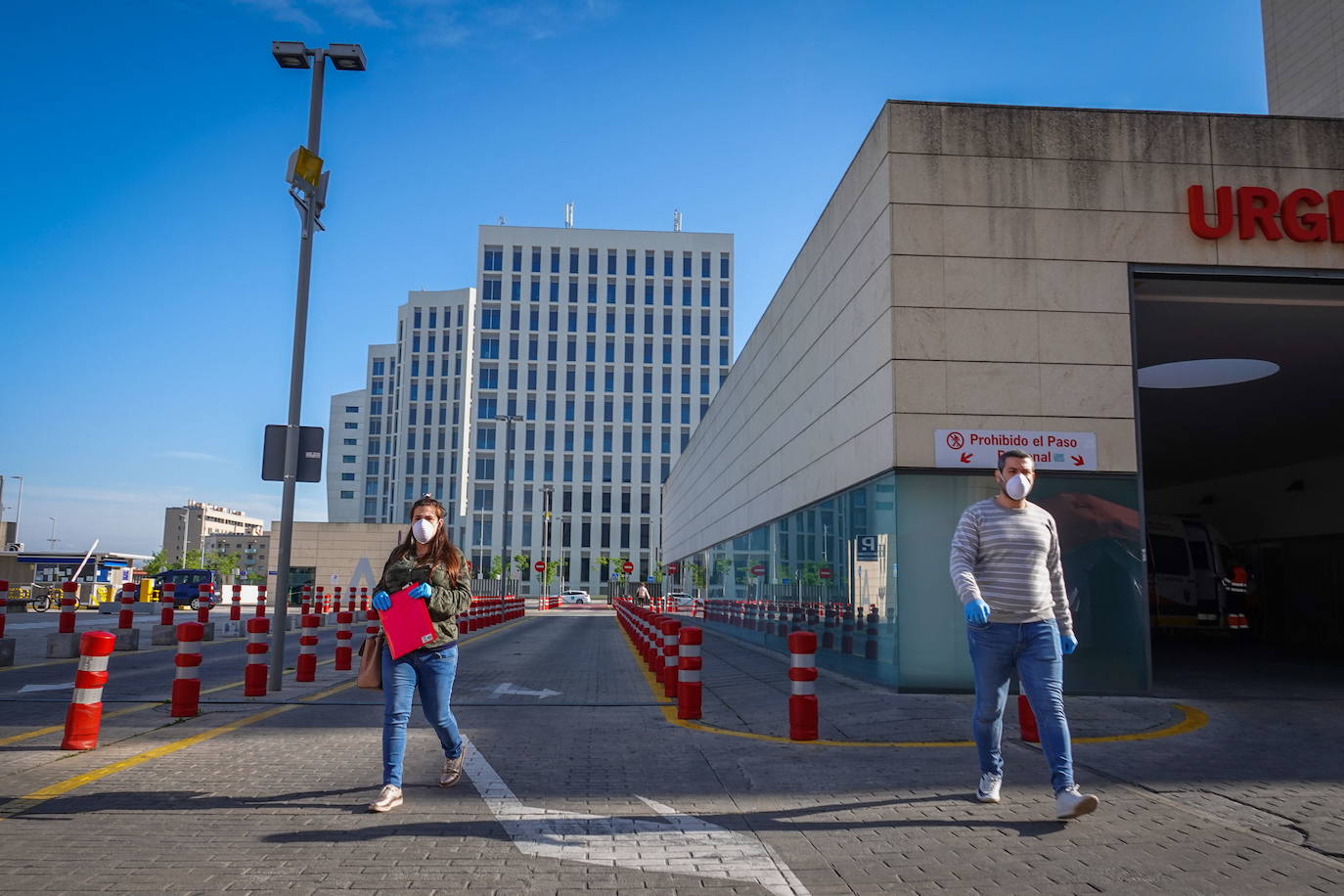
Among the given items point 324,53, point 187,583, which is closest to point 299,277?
point 324,53

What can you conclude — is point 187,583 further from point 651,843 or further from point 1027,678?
point 1027,678

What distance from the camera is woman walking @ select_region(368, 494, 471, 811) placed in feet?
17.5

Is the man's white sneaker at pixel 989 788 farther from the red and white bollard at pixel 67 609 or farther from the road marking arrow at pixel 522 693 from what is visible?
the red and white bollard at pixel 67 609

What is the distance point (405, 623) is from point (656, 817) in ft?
5.78

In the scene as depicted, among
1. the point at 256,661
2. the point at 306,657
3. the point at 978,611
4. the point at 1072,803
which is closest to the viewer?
the point at 1072,803

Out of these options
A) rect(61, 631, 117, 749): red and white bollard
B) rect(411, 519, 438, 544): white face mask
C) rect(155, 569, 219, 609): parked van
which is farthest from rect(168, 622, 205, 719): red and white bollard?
rect(155, 569, 219, 609): parked van

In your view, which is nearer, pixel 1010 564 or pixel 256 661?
pixel 1010 564

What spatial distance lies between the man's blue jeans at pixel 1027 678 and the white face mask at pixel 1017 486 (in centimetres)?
71

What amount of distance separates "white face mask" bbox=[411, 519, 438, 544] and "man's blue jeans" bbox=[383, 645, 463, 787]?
2.13 ft

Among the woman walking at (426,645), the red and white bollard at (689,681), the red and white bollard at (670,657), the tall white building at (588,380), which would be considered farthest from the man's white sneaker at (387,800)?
the tall white building at (588,380)

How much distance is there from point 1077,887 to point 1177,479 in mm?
31508

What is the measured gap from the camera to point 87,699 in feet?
23.2

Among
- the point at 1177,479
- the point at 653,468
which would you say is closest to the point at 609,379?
the point at 653,468

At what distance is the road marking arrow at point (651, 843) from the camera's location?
4.28m
